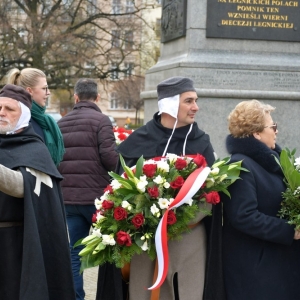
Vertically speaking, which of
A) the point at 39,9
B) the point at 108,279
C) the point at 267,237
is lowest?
the point at 108,279

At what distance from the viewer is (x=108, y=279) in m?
4.89

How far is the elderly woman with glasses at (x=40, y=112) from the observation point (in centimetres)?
565

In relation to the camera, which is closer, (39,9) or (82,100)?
(82,100)

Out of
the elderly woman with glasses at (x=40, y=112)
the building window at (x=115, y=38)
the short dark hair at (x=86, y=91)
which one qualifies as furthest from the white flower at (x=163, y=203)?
the building window at (x=115, y=38)

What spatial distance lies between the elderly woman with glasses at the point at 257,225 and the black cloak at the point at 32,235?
1.04 m

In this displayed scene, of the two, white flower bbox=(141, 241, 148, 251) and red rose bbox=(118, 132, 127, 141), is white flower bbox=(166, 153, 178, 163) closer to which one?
white flower bbox=(141, 241, 148, 251)

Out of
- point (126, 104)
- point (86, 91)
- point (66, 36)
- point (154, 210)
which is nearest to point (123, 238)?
point (154, 210)

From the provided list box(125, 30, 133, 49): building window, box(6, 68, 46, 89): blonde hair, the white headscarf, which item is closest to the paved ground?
box(6, 68, 46, 89): blonde hair

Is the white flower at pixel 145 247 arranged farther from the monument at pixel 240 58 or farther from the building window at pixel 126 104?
the building window at pixel 126 104

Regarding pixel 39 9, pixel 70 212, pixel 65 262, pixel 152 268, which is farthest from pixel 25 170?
pixel 39 9

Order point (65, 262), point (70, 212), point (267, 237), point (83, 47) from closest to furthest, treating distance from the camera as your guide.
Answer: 1. point (267, 237)
2. point (65, 262)
3. point (70, 212)
4. point (83, 47)

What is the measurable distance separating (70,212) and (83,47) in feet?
72.9

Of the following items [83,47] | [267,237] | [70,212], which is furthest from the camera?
[83,47]

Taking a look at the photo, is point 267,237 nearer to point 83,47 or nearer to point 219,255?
point 219,255
